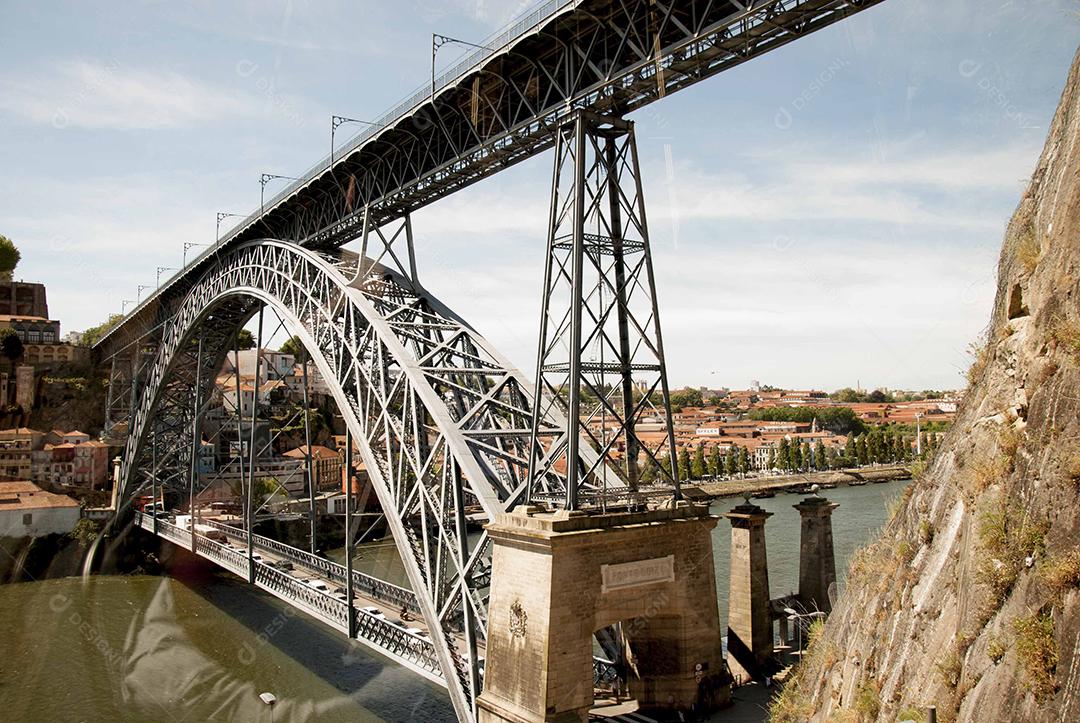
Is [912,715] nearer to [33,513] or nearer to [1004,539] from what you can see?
[1004,539]

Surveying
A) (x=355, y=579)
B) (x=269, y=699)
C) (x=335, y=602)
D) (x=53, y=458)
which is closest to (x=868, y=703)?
(x=335, y=602)

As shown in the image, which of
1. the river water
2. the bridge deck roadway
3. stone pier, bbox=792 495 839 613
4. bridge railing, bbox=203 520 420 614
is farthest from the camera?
bridge railing, bbox=203 520 420 614

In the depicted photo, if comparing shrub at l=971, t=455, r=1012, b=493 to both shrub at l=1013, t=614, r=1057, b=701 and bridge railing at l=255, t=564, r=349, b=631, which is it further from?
bridge railing at l=255, t=564, r=349, b=631

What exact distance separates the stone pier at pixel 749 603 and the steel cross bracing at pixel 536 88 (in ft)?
27.5

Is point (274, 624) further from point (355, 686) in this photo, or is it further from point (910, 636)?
point (910, 636)

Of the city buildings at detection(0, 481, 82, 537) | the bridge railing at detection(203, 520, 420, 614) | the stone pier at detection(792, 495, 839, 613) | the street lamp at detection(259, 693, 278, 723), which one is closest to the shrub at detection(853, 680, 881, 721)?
the bridge railing at detection(203, 520, 420, 614)

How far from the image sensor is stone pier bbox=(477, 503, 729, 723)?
395 inches

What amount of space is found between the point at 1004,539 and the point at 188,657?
78.9 feet

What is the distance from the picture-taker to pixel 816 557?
18609mm

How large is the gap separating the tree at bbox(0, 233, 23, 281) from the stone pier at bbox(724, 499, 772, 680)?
217 feet

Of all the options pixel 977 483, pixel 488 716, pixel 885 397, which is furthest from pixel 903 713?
pixel 885 397

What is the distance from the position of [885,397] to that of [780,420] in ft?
150

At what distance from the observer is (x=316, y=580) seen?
23500 millimetres

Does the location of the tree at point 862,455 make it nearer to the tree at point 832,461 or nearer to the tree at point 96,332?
the tree at point 832,461
